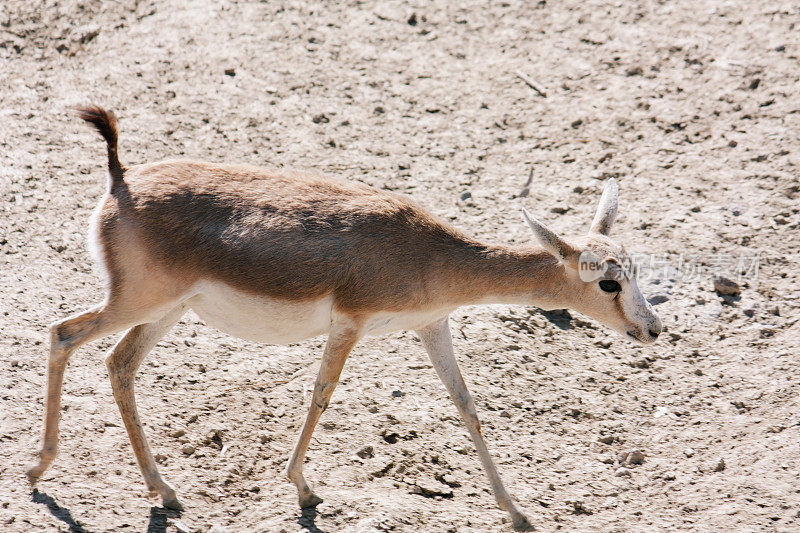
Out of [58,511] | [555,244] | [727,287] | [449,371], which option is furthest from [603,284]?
[58,511]

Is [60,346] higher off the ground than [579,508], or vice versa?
[579,508]

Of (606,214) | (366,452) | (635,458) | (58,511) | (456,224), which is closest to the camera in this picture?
(58,511)

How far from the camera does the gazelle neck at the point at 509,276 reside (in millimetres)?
5684

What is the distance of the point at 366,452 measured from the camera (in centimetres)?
630

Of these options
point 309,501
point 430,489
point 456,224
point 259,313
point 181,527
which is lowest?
point 181,527

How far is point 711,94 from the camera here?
33.4ft

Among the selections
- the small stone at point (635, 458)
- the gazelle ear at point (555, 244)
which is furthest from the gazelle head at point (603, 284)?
the small stone at point (635, 458)

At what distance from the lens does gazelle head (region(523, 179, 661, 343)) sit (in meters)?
5.58

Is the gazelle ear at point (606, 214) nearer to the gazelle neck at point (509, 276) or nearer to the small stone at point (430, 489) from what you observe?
the gazelle neck at point (509, 276)

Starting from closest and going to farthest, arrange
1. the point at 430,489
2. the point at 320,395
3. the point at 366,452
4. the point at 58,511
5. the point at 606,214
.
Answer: the point at 58,511 → the point at 320,395 → the point at 430,489 → the point at 606,214 → the point at 366,452

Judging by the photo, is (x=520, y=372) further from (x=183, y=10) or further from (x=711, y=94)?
(x=183, y=10)

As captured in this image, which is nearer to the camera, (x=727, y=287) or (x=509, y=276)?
(x=509, y=276)

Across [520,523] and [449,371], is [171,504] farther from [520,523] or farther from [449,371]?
[520,523]

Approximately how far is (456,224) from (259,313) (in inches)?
144
